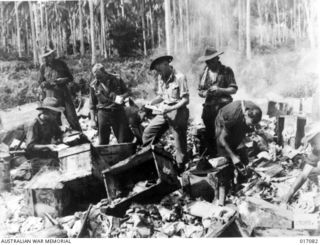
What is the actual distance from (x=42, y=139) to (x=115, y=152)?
3.65ft

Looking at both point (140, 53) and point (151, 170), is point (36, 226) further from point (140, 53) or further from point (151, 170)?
point (140, 53)

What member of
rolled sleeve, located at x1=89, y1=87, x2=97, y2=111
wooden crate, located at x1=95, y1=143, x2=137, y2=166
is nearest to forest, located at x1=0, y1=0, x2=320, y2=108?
rolled sleeve, located at x1=89, y1=87, x2=97, y2=111

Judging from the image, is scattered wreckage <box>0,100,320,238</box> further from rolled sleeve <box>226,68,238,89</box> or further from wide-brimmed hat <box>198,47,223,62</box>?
wide-brimmed hat <box>198,47,223,62</box>

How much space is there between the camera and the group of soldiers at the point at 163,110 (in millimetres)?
5332

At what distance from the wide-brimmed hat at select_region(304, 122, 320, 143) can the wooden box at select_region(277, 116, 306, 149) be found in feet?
0.24

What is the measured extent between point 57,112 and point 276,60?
10.1 feet

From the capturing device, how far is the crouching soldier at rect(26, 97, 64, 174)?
5789 mm

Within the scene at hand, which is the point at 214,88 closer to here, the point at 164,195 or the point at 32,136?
the point at 164,195

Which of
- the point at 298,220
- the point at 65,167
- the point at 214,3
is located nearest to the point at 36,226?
the point at 65,167

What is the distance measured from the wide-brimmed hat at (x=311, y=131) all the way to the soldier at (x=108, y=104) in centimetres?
227

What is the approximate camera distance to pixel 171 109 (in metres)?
5.39

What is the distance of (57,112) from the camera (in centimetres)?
599

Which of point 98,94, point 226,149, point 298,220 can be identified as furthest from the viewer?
point 98,94

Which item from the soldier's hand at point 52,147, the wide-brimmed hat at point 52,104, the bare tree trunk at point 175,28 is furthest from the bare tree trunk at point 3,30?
the bare tree trunk at point 175,28
